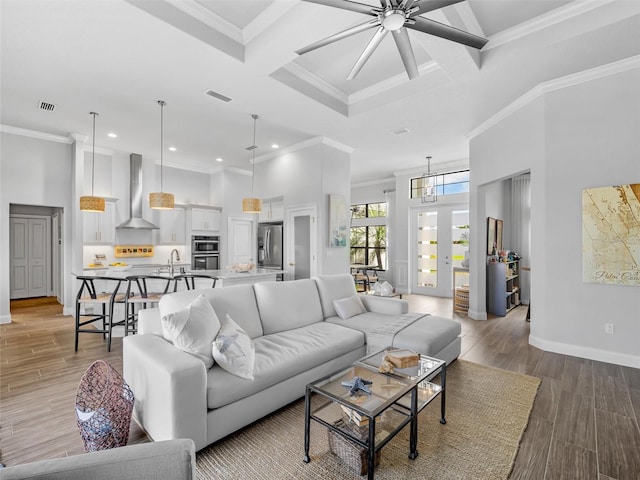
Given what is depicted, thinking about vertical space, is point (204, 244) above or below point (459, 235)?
below

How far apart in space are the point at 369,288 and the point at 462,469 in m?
6.08

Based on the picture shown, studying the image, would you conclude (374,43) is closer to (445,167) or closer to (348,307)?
(348,307)

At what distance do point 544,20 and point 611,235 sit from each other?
2338 mm

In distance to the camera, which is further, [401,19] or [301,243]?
[301,243]

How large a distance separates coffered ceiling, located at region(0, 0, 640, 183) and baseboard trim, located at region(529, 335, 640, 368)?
10.3 feet

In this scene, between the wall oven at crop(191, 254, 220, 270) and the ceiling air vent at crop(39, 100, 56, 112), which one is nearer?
the ceiling air vent at crop(39, 100, 56, 112)

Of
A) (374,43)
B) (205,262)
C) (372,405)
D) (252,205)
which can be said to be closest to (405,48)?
(374,43)

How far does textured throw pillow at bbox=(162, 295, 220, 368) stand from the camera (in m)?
2.12

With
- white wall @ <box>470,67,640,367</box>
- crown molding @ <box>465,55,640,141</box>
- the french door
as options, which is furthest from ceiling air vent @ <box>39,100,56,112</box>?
the french door

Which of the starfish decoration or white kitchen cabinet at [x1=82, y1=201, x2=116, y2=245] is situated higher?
white kitchen cabinet at [x1=82, y1=201, x2=116, y2=245]

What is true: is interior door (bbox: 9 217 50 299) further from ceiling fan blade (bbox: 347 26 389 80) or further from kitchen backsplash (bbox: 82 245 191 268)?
ceiling fan blade (bbox: 347 26 389 80)

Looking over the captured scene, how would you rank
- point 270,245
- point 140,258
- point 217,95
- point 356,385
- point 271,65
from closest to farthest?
point 356,385
point 271,65
point 217,95
point 270,245
point 140,258

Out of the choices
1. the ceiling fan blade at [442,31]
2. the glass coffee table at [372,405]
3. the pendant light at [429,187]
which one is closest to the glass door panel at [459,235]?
the pendant light at [429,187]

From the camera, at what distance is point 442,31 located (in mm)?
2307
